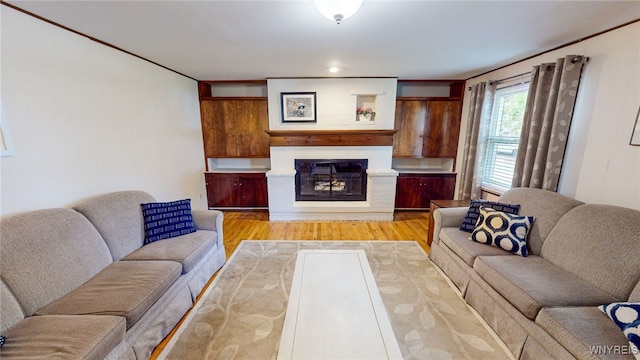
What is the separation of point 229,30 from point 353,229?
2.91m

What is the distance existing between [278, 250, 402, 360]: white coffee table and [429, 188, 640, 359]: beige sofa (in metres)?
0.87

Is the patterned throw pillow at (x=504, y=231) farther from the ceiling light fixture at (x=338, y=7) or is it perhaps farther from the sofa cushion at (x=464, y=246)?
the ceiling light fixture at (x=338, y=7)

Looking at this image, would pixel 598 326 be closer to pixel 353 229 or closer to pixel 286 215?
pixel 353 229

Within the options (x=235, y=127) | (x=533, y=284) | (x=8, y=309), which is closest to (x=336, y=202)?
(x=235, y=127)

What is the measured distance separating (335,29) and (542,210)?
94.1 inches

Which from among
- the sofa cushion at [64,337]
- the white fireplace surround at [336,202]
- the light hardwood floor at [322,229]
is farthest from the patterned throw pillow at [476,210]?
the sofa cushion at [64,337]

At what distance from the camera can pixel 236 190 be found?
4402mm

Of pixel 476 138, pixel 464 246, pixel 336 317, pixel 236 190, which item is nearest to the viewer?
pixel 336 317

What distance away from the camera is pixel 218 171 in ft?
14.5

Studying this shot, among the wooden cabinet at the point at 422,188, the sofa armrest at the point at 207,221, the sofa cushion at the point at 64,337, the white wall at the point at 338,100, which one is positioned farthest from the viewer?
the wooden cabinet at the point at 422,188

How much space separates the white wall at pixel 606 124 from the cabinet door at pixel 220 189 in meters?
4.50

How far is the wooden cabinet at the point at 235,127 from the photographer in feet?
13.6

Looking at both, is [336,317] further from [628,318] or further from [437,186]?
[437,186]

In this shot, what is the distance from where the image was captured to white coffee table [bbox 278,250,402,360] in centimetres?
128
